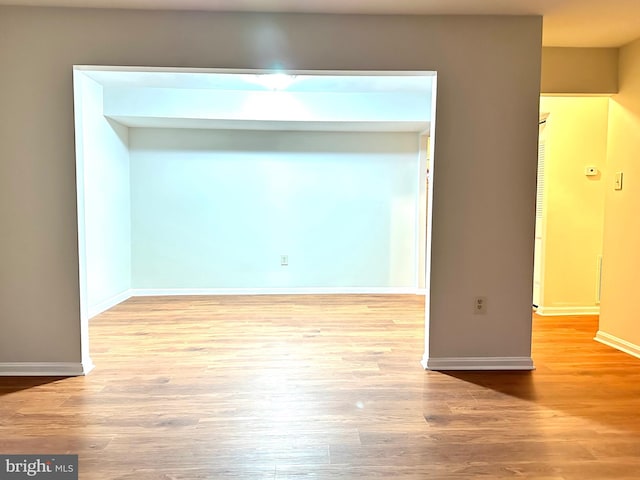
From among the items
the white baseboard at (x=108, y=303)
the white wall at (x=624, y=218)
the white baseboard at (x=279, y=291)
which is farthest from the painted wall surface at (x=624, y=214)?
the white baseboard at (x=108, y=303)

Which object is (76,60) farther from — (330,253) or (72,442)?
(330,253)

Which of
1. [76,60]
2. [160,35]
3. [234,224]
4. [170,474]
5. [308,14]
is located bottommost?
[170,474]

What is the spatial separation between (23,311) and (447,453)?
2635 millimetres

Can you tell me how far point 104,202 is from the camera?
167 inches

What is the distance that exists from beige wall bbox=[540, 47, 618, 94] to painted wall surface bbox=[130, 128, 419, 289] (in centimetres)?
198

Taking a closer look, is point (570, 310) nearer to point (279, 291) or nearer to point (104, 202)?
point (279, 291)

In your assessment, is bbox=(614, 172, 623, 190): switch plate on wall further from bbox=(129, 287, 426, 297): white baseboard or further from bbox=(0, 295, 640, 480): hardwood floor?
bbox=(129, 287, 426, 297): white baseboard

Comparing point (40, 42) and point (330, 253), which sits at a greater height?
point (40, 42)

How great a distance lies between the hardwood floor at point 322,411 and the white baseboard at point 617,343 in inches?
3.7

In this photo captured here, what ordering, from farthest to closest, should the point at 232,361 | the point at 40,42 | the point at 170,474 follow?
1. the point at 232,361
2. the point at 40,42
3. the point at 170,474

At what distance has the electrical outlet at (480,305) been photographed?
2643 mm

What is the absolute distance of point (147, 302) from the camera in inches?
180

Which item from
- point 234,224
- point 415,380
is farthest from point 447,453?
point 234,224

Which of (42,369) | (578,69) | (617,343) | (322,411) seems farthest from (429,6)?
(42,369)
